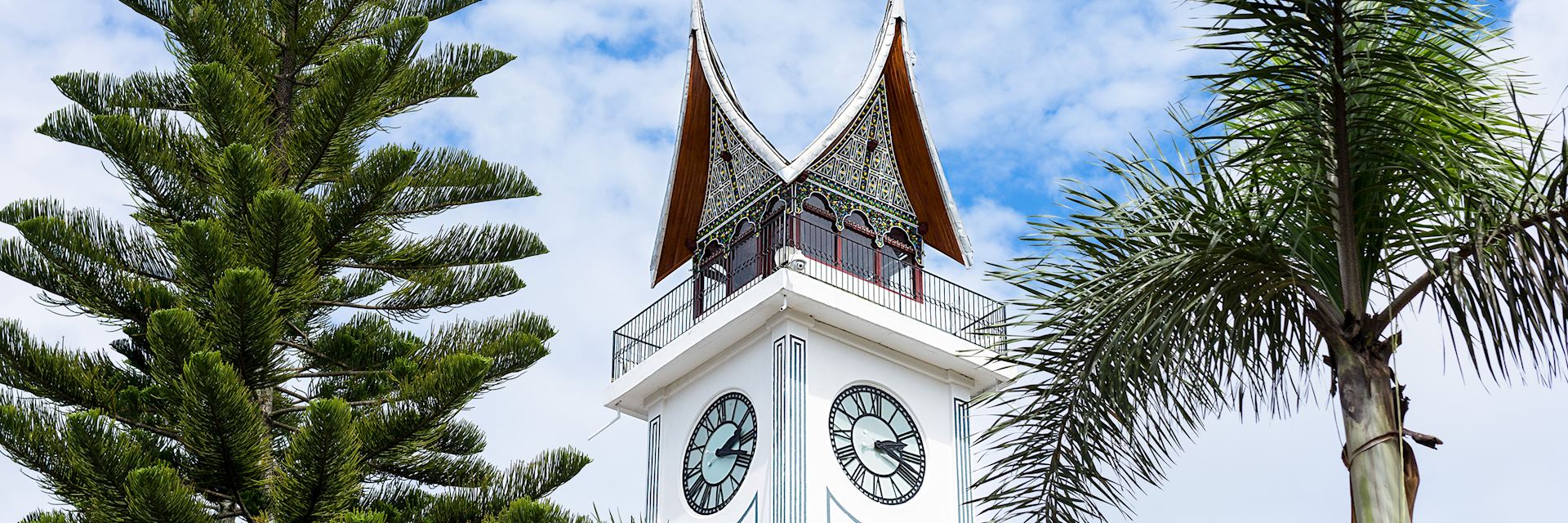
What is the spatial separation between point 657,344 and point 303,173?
779 cm

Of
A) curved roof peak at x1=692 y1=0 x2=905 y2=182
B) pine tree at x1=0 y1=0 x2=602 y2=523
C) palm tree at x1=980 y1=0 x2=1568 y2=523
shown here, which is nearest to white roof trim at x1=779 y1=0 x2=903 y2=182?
curved roof peak at x1=692 y1=0 x2=905 y2=182

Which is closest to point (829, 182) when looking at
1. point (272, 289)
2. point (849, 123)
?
point (849, 123)

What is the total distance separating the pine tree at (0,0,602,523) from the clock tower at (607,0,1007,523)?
217 inches

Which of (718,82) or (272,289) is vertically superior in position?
(718,82)

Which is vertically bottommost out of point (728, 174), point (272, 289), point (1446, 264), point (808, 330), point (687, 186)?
point (1446, 264)

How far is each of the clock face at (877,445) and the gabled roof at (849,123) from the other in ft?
7.78

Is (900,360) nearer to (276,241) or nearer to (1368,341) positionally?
(276,241)

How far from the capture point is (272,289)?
10.7 m

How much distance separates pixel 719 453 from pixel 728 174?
3.22 metres

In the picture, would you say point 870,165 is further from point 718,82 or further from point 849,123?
point 718,82

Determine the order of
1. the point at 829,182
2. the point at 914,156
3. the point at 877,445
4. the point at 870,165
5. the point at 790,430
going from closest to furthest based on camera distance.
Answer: the point at 790,430, the point at 877,445, the point at 829,182, the point at 870,165, the point at 914,156

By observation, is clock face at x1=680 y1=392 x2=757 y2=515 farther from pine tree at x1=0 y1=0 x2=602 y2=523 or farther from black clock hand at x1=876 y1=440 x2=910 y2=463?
pine tree at x1=0 y1=0 x2=602 y2=523

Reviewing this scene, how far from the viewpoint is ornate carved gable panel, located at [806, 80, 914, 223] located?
19.3m

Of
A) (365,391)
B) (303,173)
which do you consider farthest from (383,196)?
(365,391)
